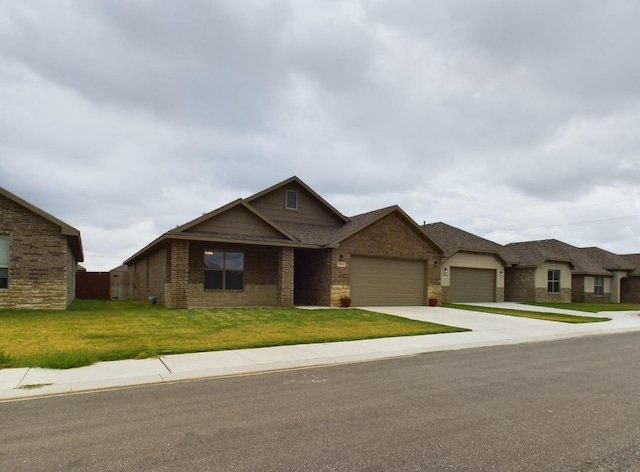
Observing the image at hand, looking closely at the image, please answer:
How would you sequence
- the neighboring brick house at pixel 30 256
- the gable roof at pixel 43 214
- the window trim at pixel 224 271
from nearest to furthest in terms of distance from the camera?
the gable roof at pixel 43 214 → the neighboring brick house at pixel 30 256 → the window trim at pixel 224 271

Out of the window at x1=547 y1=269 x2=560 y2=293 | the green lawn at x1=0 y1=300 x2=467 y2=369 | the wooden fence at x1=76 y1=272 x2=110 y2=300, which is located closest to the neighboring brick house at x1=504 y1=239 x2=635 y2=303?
the window at x1=547 y1=269 x2=560 y2=293

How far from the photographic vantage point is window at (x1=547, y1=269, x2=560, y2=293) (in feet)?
113

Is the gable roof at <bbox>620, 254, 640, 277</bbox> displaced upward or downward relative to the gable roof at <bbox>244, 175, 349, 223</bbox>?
downward

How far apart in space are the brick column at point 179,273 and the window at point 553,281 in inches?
1083

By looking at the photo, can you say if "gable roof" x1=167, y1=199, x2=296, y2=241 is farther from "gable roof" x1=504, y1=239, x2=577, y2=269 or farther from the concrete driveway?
"gable roof" x1=504, y1=239, x2=577, y2=269

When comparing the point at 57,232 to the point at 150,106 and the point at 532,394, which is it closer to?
the point at 150,106

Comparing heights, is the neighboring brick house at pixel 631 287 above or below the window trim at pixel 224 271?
below

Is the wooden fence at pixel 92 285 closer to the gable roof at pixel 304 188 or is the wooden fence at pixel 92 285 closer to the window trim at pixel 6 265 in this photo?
the window trim at pixel 6 265

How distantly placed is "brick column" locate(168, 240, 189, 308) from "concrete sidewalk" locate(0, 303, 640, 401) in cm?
932

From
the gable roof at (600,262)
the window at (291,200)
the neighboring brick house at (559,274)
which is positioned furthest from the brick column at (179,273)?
the gable roof at (600,262)

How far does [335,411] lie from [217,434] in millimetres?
1610

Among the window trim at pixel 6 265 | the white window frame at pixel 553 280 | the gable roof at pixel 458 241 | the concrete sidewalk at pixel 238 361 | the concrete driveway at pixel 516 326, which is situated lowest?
the concrete driveway at pixel 516 326

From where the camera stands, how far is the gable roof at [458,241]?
29.6 meters

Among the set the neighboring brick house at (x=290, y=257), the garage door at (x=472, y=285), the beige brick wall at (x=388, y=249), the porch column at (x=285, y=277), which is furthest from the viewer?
the garage door at (x=472, y=285)
